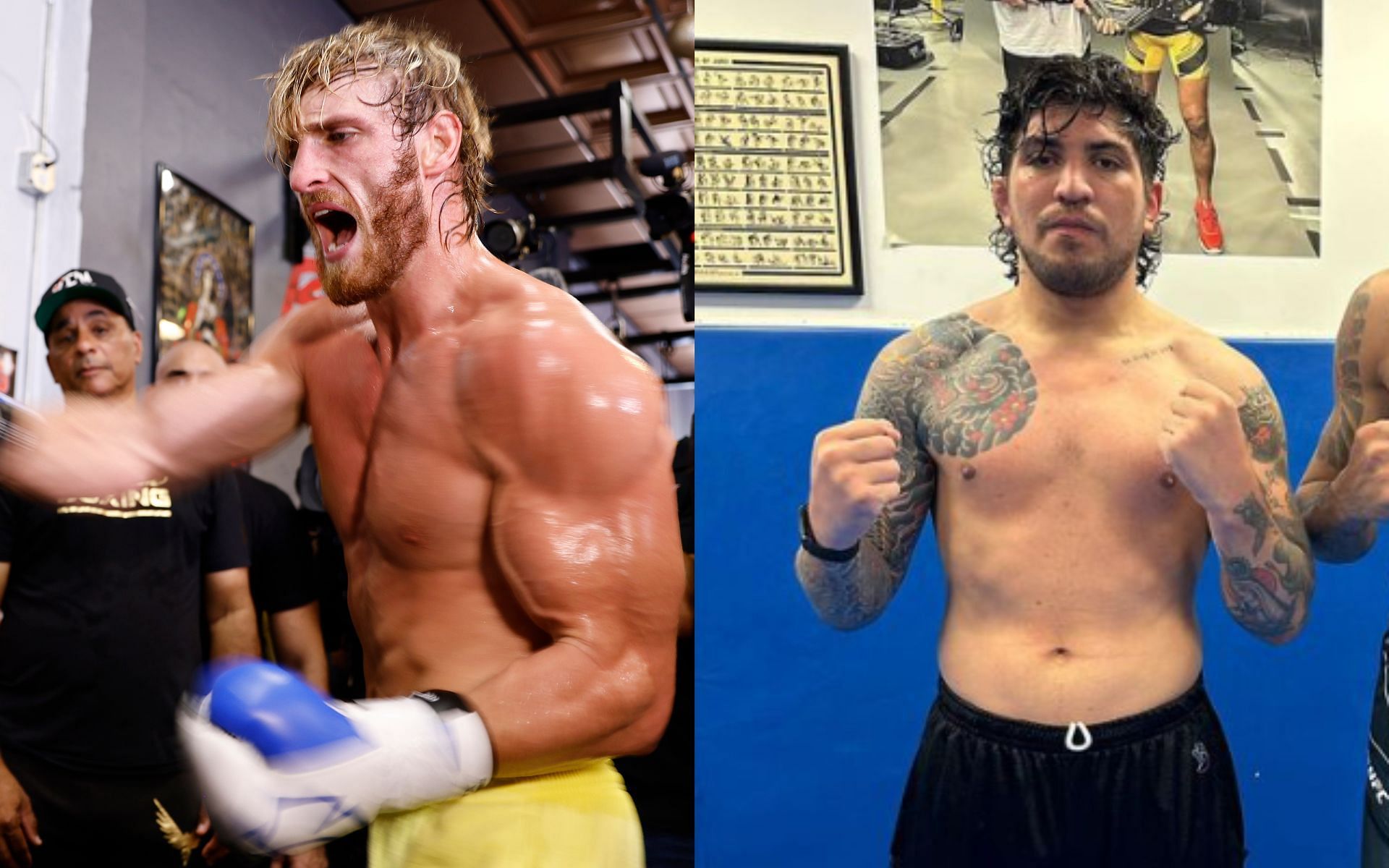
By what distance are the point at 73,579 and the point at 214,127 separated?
2194mm

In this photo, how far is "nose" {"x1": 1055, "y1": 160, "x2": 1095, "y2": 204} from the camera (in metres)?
1.76

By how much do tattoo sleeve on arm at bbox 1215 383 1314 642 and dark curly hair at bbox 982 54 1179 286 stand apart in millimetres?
278

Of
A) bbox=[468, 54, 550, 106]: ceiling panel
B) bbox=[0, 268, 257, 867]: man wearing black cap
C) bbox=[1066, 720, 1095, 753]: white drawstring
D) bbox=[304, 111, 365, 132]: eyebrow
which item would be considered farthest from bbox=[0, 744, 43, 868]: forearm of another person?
bbox=[468, 54, 550, 106]: ceiling panel

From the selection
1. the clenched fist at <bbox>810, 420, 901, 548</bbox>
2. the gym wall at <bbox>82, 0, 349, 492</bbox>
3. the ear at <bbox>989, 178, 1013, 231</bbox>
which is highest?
the gym wall at <bbox>82, 0, 349, 492</bbox>

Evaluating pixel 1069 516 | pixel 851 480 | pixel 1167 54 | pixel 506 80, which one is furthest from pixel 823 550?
pixel 506 80

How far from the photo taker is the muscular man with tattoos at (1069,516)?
167 cm

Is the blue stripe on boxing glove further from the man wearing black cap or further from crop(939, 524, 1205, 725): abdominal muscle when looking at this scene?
the man wearing black cap

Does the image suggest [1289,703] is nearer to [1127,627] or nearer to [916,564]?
[1127,627]

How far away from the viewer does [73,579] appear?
2.19 metres

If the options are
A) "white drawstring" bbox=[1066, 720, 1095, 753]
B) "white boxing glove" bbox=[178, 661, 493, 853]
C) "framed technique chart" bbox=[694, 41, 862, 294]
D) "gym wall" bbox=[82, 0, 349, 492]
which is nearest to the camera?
"white boxing glove" bbox=[178, 661, 493, 853]

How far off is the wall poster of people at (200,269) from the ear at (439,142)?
8.17 feet

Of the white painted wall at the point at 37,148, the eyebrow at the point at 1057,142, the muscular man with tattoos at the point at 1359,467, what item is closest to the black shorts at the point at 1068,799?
the muscular man with tattoos at the point at 1359,467

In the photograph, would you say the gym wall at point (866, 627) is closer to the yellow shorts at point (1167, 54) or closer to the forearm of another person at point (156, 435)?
the yellow shorts at point (1167, 54)

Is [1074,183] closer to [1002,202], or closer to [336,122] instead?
[1002,202]
